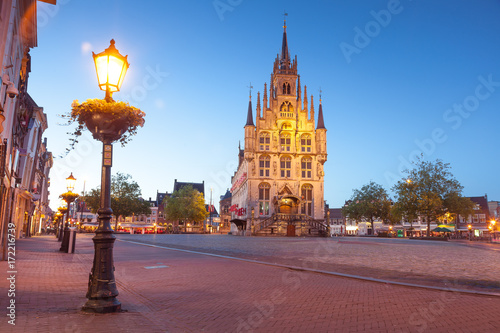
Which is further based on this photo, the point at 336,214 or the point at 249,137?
the point at 336,214

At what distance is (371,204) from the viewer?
66.8 metres

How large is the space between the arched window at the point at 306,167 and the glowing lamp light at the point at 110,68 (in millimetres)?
55482

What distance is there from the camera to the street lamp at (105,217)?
5.45 meters

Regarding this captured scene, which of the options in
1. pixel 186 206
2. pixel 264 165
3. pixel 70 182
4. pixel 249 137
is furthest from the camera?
pixel 186 206

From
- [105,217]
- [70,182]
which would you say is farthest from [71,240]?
[105,217]

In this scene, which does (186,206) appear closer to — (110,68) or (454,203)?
(454,203)

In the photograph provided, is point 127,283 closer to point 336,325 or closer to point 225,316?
point 225,316

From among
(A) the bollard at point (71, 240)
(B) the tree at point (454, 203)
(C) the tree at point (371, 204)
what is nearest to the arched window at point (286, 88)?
(C) the tree at point (371, 204)

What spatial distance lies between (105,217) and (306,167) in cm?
5606

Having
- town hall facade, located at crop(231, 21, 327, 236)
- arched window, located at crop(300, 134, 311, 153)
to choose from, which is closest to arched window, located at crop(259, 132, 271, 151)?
town hall facade, located at crop(231, 21, 327, 236)

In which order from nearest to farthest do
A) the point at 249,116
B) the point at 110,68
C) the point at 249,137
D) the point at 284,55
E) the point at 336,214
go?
the point at 110,68 < the point at 249,137 < the point at 249,116 < the point at 284,55 < the point at 336,214

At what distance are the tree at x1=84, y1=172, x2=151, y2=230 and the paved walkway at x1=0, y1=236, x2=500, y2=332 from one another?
192ft

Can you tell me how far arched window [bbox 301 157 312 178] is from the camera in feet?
198

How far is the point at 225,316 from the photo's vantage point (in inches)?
217
